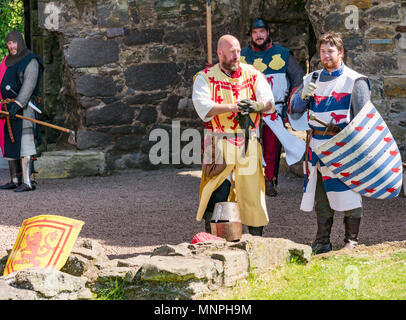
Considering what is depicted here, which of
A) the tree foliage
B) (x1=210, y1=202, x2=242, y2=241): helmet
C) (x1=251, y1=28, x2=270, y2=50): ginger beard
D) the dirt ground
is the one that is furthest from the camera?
the tree foliage

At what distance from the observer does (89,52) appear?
942cm

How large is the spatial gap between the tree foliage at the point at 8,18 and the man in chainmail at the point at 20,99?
8.12m

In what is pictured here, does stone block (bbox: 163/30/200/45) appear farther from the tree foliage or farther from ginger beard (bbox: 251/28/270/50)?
the tree foliage

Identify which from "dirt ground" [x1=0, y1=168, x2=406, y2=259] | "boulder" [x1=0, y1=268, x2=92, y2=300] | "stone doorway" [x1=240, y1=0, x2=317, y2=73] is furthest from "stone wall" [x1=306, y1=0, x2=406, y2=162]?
"boulder" [x1=0, y1=268, x2=92, y2=300]

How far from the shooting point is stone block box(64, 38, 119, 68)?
941cm

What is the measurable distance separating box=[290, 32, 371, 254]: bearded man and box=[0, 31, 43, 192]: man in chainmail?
388cm

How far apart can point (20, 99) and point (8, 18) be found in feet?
31.2

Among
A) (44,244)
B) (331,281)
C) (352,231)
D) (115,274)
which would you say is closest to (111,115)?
(352,231)

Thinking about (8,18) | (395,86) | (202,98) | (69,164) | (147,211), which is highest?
(202,98)

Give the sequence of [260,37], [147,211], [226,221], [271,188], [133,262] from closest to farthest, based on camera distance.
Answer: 1. [133,262]
2. [226,221]
3. [147,211]
4. [260,37]
5. [271,188]

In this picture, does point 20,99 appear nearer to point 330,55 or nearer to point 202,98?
point 202,98

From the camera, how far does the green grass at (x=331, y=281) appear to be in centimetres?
437

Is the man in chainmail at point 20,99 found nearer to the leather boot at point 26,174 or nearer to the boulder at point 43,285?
the leather boot at point 26,174

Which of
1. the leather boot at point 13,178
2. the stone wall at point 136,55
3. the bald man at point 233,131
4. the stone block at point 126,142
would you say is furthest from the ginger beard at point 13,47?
the bald man at point 233,131
